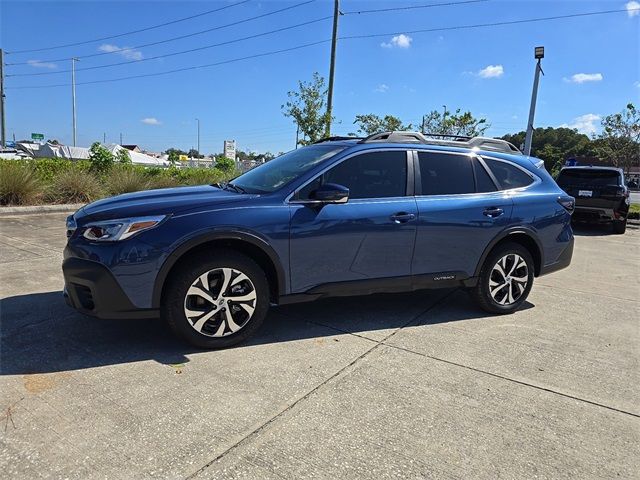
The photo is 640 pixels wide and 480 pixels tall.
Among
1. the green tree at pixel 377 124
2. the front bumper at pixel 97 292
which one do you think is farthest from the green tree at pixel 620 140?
the front bumper at pixel 97 292

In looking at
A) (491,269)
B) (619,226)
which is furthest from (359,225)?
(619,226)

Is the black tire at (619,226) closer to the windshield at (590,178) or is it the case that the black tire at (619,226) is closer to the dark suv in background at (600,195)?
the dark suv in background at (600,195)

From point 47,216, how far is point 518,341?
386 inches

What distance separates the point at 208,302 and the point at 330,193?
1.26m

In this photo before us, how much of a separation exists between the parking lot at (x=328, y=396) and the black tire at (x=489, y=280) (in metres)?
0.14

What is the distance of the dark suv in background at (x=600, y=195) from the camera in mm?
11695

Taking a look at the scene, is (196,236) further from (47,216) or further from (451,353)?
(47,216)

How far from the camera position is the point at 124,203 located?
12.4ft

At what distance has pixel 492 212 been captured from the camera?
185 inches

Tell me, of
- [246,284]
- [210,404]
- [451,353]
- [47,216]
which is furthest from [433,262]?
[47,216]

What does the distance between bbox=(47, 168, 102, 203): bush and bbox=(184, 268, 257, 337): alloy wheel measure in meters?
9.80

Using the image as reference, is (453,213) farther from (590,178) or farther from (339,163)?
(590,178)

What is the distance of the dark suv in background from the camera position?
11695mm

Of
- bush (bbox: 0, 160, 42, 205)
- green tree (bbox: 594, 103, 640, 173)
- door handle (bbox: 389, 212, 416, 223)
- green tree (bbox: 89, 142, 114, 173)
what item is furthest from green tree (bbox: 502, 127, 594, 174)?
door handle (bbox: 389, 212, 416, 223)
